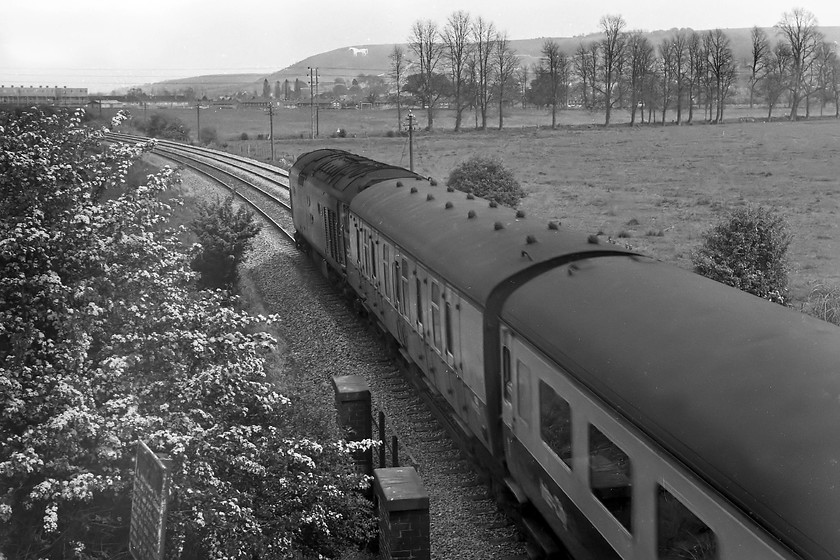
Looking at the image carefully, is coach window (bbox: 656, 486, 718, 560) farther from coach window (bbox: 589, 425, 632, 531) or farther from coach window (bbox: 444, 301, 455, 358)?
coach window (bbox: 444, 301, 455, 358)

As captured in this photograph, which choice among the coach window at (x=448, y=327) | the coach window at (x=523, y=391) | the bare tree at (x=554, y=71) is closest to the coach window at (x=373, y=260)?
the coach window at (x=448, y=327)

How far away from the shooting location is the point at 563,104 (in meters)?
110

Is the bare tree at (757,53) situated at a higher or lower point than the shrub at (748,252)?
higher

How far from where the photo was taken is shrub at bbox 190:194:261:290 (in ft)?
72.2

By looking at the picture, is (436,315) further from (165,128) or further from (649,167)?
(165,128)

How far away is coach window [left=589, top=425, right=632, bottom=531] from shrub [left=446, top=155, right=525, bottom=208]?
1023 inches

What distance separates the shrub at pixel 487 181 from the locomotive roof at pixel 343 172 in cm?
814

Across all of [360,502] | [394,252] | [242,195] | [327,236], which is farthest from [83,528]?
[242,195]

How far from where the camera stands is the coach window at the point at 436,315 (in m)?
11.2

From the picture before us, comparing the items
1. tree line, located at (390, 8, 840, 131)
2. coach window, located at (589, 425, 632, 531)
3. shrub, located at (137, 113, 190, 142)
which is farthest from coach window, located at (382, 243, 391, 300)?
tree line, located at (390, 8, 840, 131)

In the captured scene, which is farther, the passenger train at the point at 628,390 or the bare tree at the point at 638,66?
the bare tree at the point at 638,66

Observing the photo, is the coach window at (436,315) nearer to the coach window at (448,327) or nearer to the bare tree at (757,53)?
the coach window at (448,327)

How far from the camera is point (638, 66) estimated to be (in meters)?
104

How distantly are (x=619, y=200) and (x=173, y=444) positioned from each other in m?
35.5
